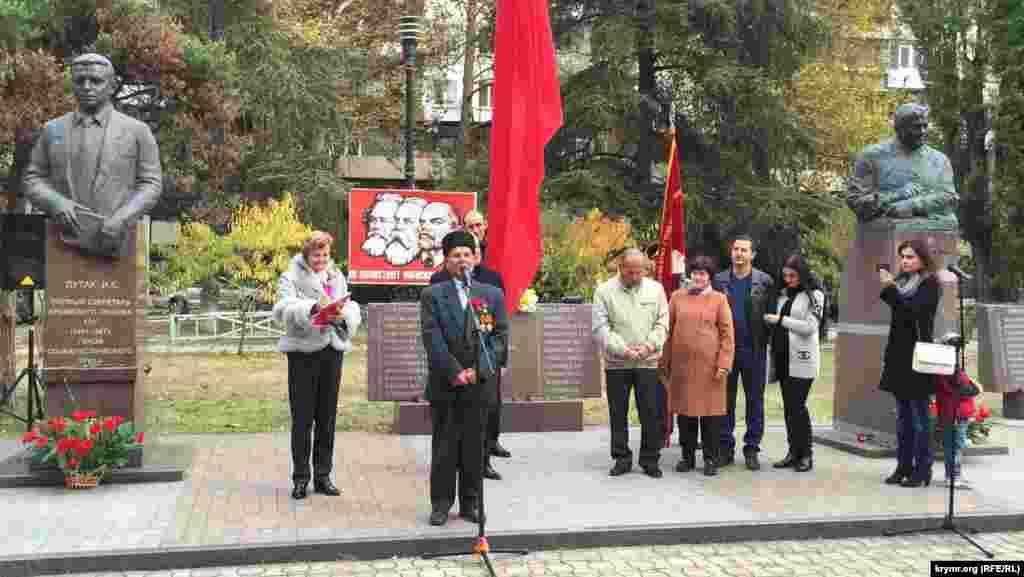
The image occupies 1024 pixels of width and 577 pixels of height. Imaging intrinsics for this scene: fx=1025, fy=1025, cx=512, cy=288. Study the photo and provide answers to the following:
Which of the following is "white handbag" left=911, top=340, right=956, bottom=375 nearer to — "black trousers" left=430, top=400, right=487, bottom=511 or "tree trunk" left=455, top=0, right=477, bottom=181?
"black trousers" left=430, top=400, right=487, bottom=511

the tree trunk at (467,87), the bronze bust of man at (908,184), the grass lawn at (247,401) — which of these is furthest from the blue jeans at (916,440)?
the tree trunk at (467,87)

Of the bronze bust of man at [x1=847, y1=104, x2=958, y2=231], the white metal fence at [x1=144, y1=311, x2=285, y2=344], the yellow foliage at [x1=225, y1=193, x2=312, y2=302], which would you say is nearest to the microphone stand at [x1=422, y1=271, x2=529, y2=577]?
the bronze bust of man at [x1=847, y1=104, x2=958, y2=231]

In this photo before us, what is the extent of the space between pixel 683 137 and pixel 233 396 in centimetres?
1538

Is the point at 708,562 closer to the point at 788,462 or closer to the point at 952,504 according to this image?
the point at 952,504

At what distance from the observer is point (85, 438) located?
780cm

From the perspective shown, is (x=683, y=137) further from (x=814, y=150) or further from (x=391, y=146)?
(x=391, y=146)

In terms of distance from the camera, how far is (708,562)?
6.28m

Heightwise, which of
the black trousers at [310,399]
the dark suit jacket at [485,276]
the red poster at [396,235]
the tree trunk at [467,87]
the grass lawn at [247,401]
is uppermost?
the tree trunk at [467,87]

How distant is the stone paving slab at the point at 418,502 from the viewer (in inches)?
257

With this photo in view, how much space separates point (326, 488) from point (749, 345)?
3.88 metres

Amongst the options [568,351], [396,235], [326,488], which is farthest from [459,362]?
[396,235]

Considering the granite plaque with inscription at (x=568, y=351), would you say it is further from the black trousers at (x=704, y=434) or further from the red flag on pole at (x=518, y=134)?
the red flag on pole at (x=518, y=134)

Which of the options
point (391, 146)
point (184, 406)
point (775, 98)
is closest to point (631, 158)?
point (775, 98)

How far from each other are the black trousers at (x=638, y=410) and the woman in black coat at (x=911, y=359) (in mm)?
1896
